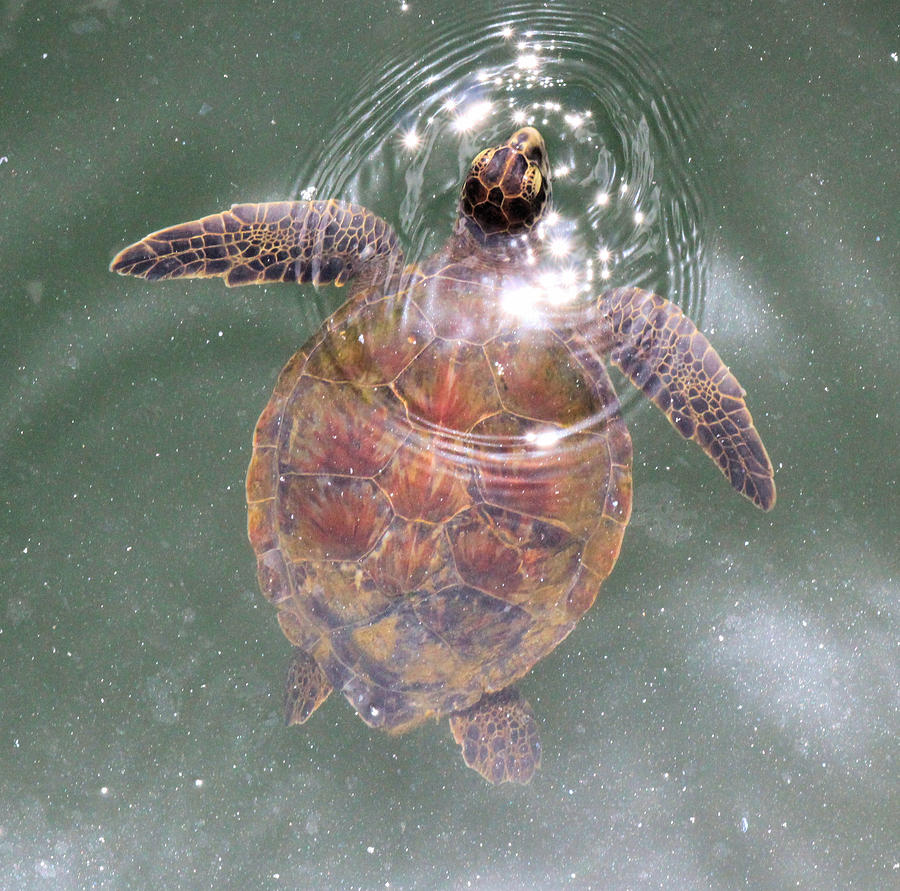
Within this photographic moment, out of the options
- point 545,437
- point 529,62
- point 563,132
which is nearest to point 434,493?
point 545,437

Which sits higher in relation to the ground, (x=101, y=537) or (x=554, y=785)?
(x=101, y=537)

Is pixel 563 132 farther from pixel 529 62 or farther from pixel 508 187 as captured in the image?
pixel 508 187

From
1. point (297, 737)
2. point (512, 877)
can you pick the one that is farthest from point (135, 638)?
point (512, 877)

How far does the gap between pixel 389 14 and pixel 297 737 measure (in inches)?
109

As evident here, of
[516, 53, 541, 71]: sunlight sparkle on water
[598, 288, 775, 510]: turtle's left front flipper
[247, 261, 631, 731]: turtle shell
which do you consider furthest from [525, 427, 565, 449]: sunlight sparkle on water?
[516, 53, 541, 71]: sunlight sparkle on water

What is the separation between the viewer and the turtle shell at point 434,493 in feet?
8.94

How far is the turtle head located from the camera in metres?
2.89

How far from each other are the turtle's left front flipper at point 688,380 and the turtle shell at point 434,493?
0.24m

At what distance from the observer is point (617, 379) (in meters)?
3.28

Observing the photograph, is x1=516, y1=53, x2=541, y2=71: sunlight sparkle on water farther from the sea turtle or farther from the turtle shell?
the turtle shell

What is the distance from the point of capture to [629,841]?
3.26 meters

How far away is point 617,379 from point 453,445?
2.81 ft

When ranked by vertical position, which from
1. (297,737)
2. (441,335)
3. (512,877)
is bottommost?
(512,877)

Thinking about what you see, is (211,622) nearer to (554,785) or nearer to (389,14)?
(554,785)
